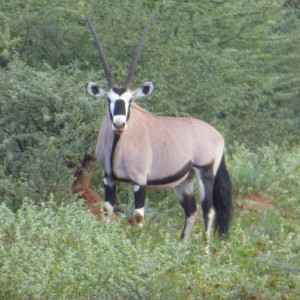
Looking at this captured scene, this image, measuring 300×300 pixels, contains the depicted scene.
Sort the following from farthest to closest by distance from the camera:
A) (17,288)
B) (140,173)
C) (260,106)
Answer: (260,106)
(140,173)
(17,288)

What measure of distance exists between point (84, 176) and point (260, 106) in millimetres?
7821

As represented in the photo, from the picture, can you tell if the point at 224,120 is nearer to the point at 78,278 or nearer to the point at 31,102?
the point at 31,102

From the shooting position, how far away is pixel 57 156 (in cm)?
1218

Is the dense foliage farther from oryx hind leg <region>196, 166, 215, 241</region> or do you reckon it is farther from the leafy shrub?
the leafy shrub

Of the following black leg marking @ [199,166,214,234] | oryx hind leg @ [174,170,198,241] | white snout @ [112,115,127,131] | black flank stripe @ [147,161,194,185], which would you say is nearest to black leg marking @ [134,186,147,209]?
black flank stripe @ [147,161,194,185]

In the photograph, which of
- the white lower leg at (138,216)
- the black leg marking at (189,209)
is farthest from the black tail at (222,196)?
the white lower leg at (138,216)

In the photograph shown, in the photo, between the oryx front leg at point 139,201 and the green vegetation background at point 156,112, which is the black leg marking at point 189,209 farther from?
the oryx front leg at point 139,201

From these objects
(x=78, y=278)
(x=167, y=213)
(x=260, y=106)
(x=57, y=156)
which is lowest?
(x=260, y=106)

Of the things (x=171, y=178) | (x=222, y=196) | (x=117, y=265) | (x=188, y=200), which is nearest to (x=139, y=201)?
(x=171, y=178)

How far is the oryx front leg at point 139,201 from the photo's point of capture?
11.5 m

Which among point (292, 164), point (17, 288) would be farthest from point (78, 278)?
point (292, 164)

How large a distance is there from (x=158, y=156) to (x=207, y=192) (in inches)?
27.4

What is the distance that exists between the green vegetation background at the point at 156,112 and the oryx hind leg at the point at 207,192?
1.00 feet

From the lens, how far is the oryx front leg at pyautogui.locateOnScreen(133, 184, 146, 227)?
37.7 ft
